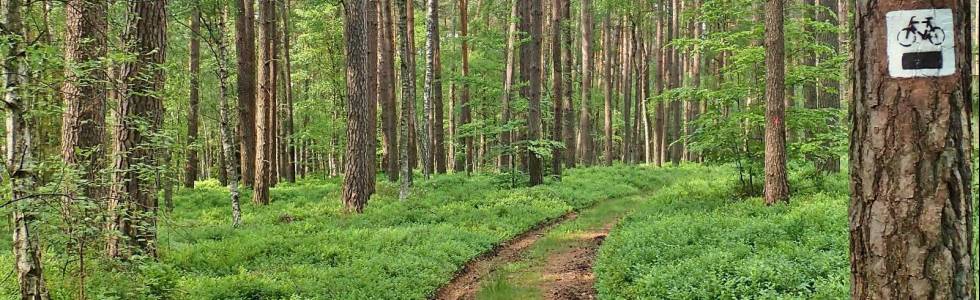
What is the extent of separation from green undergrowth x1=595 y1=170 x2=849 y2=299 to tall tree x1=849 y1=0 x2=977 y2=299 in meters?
2.77

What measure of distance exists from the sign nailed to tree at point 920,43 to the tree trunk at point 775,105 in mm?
8551

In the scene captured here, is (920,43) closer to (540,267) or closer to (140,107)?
(540,267)

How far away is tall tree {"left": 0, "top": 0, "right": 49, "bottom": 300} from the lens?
4075mm

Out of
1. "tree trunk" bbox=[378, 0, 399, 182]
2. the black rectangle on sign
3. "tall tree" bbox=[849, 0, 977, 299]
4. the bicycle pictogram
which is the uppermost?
"tree trunk" bbox=[378, 0, 399, 182]

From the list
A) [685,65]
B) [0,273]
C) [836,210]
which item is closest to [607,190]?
[836,210]

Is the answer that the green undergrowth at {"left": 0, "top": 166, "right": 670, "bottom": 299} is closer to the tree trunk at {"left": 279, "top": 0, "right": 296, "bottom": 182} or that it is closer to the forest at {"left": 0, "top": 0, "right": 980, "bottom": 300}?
the forest at {"left": 0, "top": 0, "right": 980, "bottom": 300}

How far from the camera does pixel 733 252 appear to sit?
7.14 meters

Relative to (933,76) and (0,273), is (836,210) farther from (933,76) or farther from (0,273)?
(0,273)

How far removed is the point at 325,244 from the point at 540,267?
357 cm

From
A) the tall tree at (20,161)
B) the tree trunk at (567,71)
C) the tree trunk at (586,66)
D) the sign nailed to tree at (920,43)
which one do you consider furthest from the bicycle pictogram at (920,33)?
the tree trunk at (586,66)

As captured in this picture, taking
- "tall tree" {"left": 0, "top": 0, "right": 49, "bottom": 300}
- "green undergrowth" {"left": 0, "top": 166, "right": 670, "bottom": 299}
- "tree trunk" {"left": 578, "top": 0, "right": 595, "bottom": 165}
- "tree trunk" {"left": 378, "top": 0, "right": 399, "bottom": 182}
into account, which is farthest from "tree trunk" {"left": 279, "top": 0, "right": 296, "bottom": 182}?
"tall tree" {"left": 0, "top": 0, "right": 49, "bottom": 300}

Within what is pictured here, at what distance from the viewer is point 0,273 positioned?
6836 mm

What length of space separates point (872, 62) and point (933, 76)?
24cm

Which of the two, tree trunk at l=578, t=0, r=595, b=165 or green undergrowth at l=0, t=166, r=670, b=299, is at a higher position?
tree trunk at l=578, t=0, r=595, b=165
